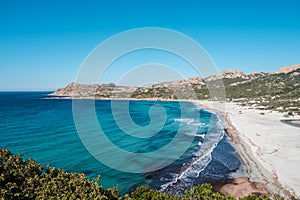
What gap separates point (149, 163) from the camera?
38.1m

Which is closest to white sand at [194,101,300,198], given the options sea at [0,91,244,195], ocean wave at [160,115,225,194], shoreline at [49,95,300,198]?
shoreline at [49,95,300,198]

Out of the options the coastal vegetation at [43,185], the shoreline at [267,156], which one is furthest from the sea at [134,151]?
the coastal vegetation at [43,185]

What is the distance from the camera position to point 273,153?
133 ft

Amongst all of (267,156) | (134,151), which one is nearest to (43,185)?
(134,151)

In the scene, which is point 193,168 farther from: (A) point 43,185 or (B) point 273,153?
(A) point 43,185

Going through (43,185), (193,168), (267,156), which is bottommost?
(193,168)

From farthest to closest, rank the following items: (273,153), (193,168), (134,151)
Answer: (134,151), (273,153), (193,168)

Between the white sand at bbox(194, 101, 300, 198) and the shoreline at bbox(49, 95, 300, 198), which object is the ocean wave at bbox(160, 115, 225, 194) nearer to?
the shoreline at bbox(49, 95, 300, 198)

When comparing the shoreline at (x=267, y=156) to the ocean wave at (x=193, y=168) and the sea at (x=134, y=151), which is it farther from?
the ocean wave at (x=193, y=168)

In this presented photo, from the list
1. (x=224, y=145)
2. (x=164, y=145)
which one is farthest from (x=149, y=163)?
(x=224, y=145)

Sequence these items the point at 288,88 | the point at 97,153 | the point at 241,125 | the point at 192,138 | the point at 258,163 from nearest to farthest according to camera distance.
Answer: the point at 258,163 → the point at 97,153 → the point at 192,138 → the point at 241,125 → the point at 288,88

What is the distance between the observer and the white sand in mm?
29289

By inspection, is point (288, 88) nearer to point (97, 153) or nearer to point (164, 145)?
point (164, 145)

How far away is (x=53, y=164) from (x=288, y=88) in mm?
132296
